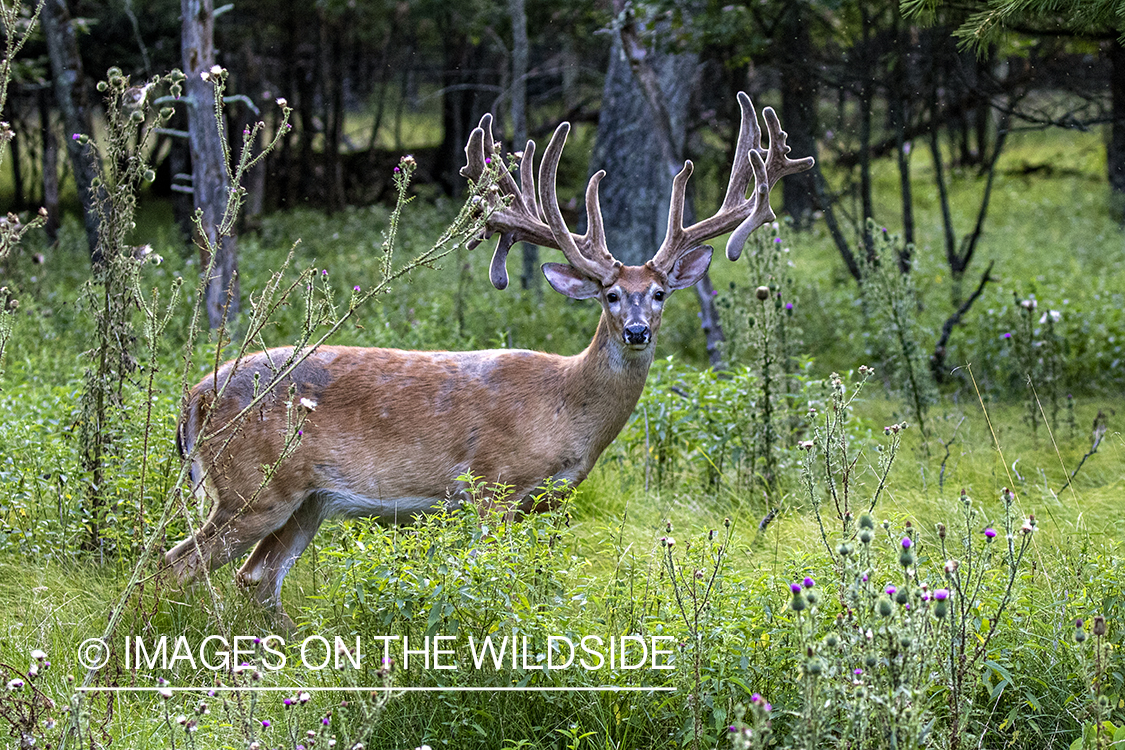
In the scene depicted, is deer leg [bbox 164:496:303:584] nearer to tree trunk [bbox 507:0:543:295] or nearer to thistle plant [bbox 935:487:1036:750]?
thistle plant [bbox 935:487:1036:750]

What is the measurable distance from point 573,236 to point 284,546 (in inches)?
74.6

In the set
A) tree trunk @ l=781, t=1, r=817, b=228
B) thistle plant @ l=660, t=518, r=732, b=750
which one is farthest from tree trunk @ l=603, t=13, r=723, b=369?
thistle plant @ l=660, t=518, r=732, b=750

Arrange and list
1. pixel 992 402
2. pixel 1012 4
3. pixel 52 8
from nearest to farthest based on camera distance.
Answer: pixel 1012 4 → pixel 992 402 → pixel 52 8

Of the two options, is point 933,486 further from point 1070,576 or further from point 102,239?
point 102,239

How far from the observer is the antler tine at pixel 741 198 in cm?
513

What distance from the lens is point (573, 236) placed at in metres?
5.21

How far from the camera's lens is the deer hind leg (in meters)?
4.84

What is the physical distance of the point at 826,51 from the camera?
13.9 m

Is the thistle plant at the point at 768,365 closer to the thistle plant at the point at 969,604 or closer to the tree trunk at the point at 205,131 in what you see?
the thistle plant at the point at 969,604

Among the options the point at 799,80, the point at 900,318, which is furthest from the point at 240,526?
the point at 799,80

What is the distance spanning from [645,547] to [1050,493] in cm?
182

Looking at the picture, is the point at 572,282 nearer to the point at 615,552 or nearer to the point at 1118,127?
the point at 615,552

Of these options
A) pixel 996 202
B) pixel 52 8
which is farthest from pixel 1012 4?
pixel 996 202

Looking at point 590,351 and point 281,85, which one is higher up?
point 281,85
